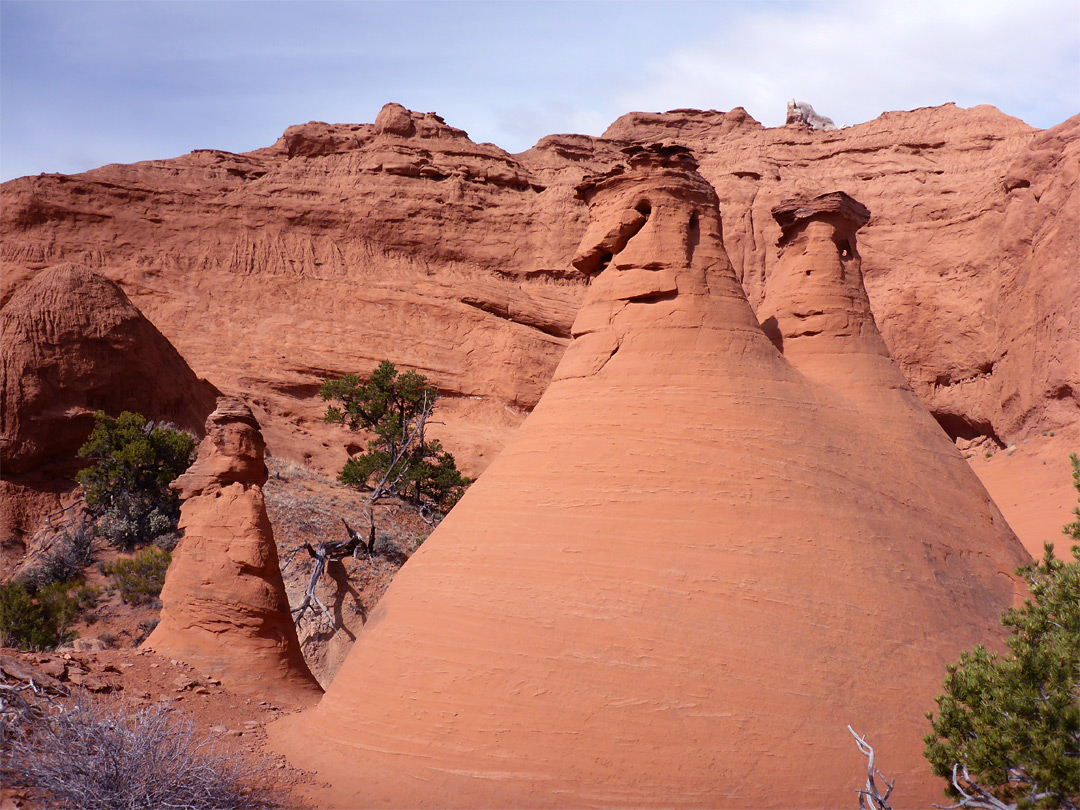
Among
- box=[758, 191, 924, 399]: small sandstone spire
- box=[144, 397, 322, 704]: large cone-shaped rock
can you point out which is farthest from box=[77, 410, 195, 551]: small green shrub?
box=[758, 191, 924, 399]: small sandstone spire

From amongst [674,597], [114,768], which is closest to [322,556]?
[114,768]

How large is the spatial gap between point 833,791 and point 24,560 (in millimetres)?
16408

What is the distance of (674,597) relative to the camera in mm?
5766

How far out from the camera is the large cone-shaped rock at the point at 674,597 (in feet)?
17.5

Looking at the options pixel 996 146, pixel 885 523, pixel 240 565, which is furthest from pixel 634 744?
pixel 996 146

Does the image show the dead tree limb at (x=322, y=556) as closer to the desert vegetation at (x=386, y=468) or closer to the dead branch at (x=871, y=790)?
the desert vegetation at (x=386, y=468)

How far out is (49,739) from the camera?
527 centimetres

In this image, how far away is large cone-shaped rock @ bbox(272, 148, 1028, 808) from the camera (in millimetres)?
5328

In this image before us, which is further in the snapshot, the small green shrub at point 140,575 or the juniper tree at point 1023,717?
the small green shrub at point 140,575

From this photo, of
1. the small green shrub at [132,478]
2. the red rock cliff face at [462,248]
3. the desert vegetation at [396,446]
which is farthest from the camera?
the red rock cliff face at [462,248]

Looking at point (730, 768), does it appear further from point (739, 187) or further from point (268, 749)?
point (739, 187)

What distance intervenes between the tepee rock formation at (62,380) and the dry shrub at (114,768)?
547 inches

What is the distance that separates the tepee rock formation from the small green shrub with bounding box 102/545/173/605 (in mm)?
3798

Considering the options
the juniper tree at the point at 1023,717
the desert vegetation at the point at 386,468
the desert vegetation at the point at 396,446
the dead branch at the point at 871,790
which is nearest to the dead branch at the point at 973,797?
the juniper tree at the point at 1023,717
